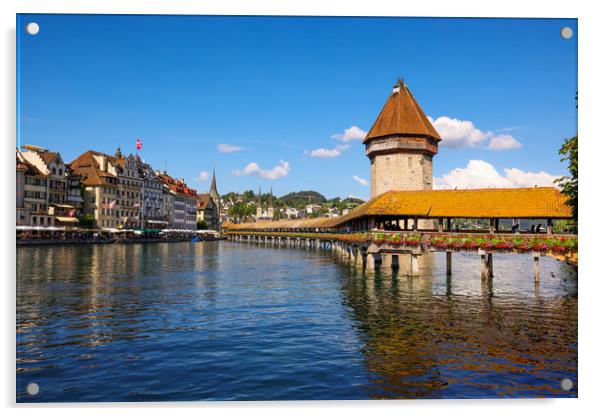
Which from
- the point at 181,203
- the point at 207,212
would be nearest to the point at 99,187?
the point at 181,203

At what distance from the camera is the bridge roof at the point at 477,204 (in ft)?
93.0

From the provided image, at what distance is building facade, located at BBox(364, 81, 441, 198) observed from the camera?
55125mm

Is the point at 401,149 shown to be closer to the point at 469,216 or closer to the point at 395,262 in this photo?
the point at 395,262

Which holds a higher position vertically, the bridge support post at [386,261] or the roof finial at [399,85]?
the roof finial at [399,85]

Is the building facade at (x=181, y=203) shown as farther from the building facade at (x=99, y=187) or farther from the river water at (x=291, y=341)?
the river water at (x=291, y=341)

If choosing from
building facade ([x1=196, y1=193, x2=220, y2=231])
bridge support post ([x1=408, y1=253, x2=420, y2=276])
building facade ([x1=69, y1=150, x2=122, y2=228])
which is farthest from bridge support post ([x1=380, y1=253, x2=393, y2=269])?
building facade ([x1=196, y1=193, x2=220, y2=231])

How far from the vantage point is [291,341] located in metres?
15.5

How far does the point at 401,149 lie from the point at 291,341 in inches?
1680

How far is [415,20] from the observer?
12.1 meters

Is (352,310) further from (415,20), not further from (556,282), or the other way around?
(556,282)

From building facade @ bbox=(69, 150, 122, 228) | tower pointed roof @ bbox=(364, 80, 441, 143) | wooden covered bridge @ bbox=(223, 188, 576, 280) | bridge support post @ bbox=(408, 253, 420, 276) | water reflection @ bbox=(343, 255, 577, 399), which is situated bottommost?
water reflection @ bbox=(343, 255, 577, 399)

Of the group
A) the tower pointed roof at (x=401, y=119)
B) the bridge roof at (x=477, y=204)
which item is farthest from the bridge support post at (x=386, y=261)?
the tower pointed roof at (x=401, y=119)

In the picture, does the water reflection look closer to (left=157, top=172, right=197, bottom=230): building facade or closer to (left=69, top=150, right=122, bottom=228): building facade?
(left=69, top=150, right=122, bottom=228): building facade
